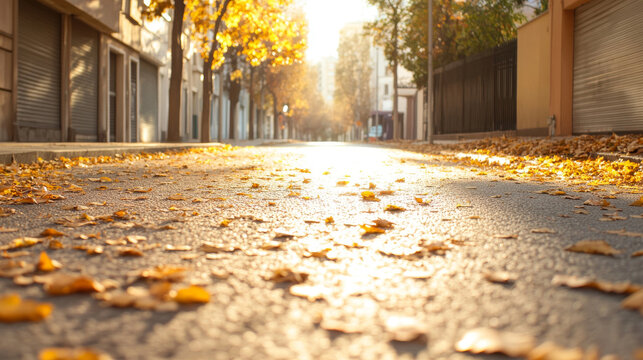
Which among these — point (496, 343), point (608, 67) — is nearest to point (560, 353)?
point (496, 343)

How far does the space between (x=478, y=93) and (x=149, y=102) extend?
1431cm

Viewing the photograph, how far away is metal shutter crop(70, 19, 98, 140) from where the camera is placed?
17516 millimetres

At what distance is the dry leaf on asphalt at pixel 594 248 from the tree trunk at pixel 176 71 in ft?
53.2

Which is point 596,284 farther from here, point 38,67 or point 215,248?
point 38,67

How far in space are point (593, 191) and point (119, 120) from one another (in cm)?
1892

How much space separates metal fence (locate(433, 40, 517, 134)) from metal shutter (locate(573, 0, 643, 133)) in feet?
15.3

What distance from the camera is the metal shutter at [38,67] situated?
47.0ft

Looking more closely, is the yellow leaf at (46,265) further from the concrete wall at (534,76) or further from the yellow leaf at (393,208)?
the concrete wall at (534,76)

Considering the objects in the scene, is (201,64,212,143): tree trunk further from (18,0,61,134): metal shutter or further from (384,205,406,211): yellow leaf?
(384,205,406,211): yellow leaf

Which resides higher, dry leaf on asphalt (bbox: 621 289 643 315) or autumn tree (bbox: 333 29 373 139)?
autumn tree (bbox: 333 29 373 139)

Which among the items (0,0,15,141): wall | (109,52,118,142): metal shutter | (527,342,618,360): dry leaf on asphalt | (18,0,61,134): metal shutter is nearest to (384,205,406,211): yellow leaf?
(527,342,618,360): dry leaf on asphalt

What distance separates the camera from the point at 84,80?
60.2 feet

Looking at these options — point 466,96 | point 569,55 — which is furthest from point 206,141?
point 569,55

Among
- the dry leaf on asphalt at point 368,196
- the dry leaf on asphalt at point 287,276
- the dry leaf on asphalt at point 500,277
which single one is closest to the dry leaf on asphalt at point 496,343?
the dry leaf on asphalt at point 500,277
